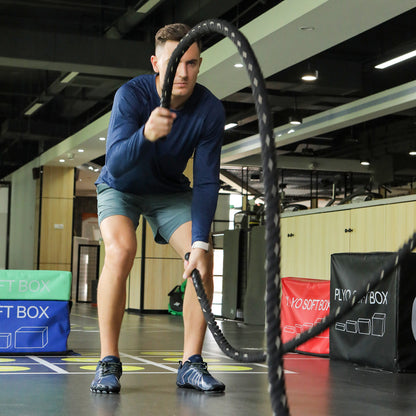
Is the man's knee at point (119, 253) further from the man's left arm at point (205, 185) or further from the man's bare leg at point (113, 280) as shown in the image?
the man's left arm at point (205, 185)

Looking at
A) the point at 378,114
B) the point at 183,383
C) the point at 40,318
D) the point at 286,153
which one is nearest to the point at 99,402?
the point at 183,383

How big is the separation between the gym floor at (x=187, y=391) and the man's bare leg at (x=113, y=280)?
21cm

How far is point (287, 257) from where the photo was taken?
339 inches

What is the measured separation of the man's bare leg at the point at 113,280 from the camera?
248 cm

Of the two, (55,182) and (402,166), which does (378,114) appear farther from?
(55,182)

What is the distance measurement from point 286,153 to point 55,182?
5.10m

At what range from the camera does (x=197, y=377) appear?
99.0 inches

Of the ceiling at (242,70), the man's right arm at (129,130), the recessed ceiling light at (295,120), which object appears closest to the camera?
the man's right arm at (129,130)

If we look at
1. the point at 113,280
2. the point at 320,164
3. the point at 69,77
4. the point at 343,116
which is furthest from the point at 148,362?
the point at 320,164

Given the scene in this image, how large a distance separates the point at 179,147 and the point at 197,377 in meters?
0.81

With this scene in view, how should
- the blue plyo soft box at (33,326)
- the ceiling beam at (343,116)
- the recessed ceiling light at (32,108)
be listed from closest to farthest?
the blue plyo soft box at (33,326)
the ceiling beam at (343,116)
the recessed ceiling light at (32,108)

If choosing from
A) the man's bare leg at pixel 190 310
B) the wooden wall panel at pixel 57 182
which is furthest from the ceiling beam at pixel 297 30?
Answer: the wooden wall panel at pixel 57 182

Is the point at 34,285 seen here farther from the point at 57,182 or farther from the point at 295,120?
the point at 57,182

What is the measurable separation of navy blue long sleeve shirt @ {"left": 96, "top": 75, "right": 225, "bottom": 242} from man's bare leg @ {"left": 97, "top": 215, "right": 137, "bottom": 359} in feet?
0.52
